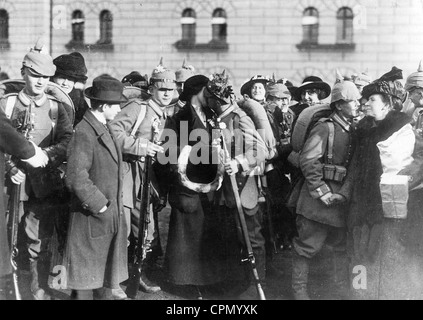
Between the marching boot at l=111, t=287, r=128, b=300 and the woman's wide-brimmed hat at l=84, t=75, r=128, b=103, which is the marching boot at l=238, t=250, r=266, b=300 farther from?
the woman's wide-brimmed hat at l=84, t=75, r=128, b=103

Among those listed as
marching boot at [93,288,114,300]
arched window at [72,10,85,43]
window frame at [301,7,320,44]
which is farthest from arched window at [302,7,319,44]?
marching boot at [93,288,114,300]

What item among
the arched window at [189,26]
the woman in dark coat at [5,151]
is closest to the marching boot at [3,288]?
the woman in dark coat at [5,151]

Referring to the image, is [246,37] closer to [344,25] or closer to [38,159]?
[344,25]

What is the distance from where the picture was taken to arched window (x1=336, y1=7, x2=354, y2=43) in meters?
12.3

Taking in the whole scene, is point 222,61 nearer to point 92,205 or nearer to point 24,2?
point 24,2

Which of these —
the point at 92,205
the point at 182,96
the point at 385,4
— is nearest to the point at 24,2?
the point at 182,96

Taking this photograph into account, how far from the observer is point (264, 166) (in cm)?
578

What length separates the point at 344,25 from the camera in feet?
40.9

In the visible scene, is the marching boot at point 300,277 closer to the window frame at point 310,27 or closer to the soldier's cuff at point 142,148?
the soldier's cuff at point 142,148

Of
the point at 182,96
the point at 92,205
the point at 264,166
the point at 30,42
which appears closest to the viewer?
the point at 92,205

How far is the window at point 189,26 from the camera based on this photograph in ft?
39.7

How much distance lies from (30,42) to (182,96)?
3.30 meters

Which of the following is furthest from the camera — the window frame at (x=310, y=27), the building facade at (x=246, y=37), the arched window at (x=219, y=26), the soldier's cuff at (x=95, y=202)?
the window frame at (x=310, y=27)

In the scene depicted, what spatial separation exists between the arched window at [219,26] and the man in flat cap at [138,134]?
6.74m
